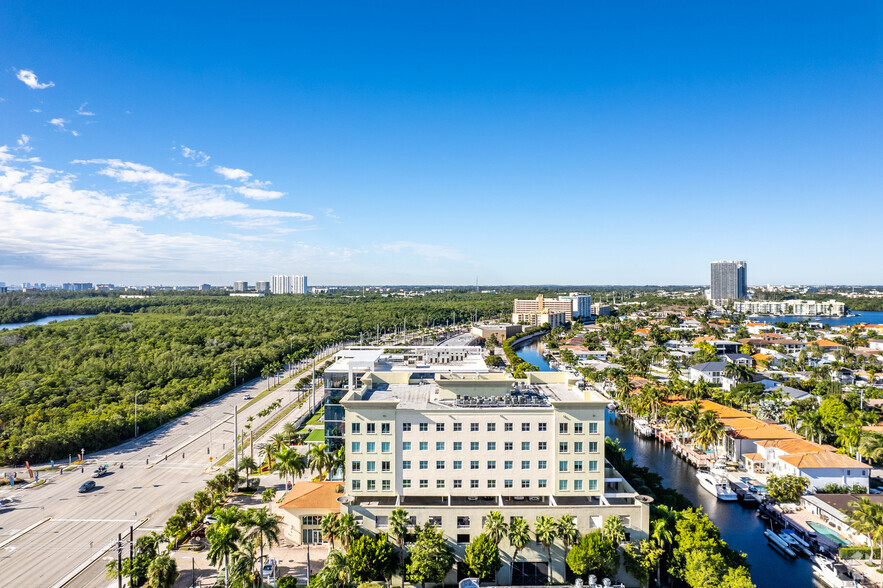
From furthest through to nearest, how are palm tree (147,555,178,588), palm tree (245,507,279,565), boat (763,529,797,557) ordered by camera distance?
1. boat (763,529,797,557)
2. palm tree (245,507,279,565)
3. palm tree (147,555,178,588)

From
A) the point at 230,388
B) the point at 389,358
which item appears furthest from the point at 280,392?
the point at 389,358

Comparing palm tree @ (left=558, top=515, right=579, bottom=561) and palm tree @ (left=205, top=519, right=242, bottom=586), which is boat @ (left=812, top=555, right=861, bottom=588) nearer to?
palm tree @ (left=558, top=515, right=579, bottom=561)

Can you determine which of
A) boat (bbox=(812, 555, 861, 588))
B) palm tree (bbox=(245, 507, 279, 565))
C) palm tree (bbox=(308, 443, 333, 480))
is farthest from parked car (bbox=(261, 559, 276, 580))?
boat (bbox=(812, 555, 861, 588))

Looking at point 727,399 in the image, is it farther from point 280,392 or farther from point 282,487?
point 280,392

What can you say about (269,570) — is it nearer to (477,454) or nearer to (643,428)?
(477,454)

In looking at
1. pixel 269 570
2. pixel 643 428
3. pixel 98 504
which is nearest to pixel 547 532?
pixel 269 570

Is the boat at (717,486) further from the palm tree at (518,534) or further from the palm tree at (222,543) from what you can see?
the palm tree at (222,543)
